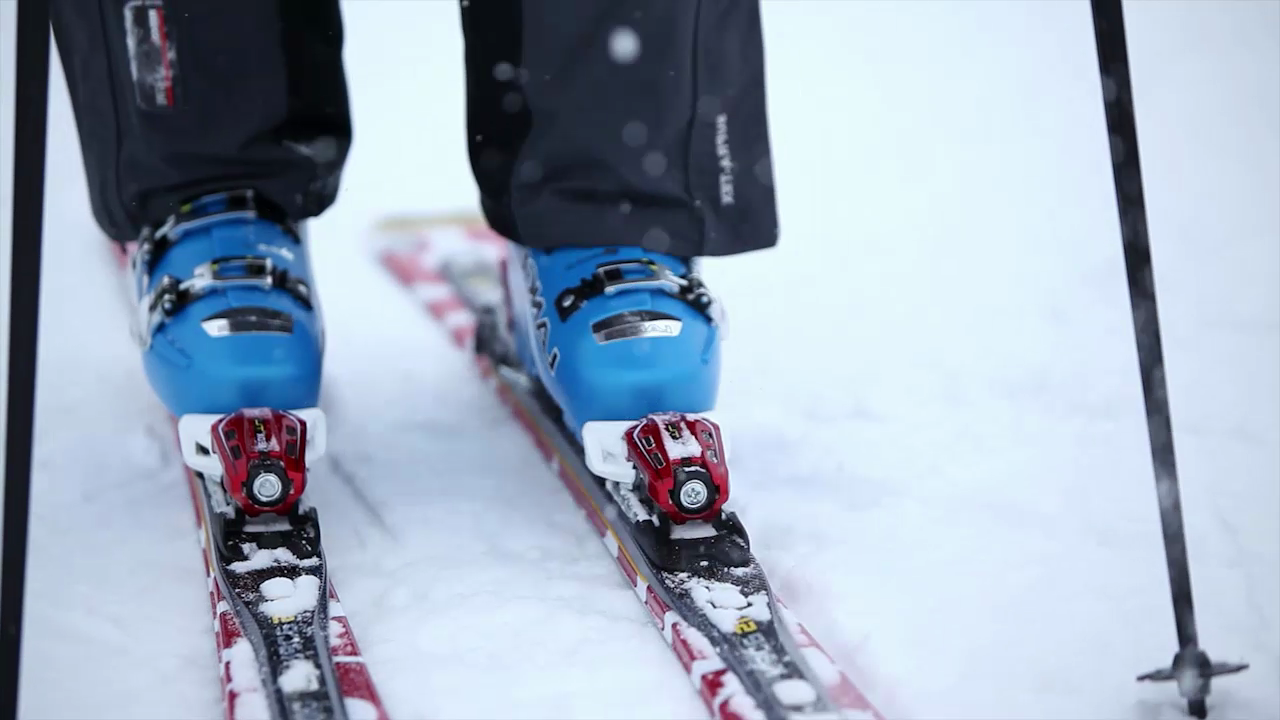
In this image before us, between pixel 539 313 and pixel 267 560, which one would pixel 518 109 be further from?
pixel 267 560

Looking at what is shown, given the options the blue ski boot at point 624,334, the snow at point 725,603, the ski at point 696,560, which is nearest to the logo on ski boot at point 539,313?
the blue ski boot at point 624,334

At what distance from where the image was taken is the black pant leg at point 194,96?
5.23ft

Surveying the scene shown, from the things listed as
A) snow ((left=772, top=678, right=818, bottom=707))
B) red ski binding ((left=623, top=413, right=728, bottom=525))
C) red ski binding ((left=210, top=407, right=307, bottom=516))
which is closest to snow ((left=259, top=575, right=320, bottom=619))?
red ski binding ((left=210, top=407, right=307, bottom=516))

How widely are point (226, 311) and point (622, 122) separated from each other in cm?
58

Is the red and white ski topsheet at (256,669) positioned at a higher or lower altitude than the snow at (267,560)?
lower

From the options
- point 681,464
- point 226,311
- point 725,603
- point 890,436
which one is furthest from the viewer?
point 890,436

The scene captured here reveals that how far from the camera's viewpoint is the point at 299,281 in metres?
1.66

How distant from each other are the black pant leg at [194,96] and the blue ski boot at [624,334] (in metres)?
0.43

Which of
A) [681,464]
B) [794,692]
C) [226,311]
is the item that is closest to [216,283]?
[226,311]

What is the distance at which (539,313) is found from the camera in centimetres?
171

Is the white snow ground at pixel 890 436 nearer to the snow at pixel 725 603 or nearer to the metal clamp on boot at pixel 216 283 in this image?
the snow at pixel 725 603

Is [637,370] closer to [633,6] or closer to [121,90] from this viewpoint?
[633,6]

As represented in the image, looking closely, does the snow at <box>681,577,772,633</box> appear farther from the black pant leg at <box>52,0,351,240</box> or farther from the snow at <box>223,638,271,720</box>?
the black pant leg at <box>52,0,351,240</box>

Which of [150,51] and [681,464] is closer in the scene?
[681,464]
